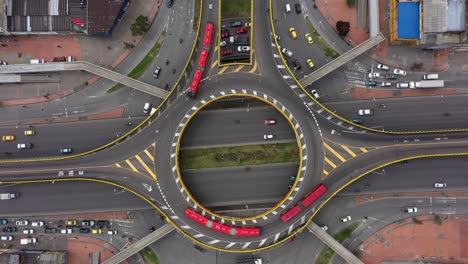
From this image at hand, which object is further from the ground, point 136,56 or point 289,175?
point 136,56

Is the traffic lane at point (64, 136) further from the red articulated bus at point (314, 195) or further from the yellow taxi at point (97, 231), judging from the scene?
the red articulated bus at point (314, 195)

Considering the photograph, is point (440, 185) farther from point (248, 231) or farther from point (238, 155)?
point (238, 155)

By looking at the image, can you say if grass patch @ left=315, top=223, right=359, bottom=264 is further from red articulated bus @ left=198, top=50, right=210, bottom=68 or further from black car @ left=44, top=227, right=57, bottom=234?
black car @ left=44, top=227, right=57, bottom=234

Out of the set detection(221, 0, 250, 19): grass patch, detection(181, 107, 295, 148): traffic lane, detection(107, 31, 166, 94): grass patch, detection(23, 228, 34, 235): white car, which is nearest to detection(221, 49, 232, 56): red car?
detection(221, 0, 250, 19): grass patch

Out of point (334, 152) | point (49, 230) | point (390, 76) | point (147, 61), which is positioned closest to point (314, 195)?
point (334, 152)

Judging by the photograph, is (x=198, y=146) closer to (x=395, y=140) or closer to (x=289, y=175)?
(x=289, y=175)

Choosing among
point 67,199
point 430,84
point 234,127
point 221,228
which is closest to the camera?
point 221,228

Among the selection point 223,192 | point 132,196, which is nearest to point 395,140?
point 223,192

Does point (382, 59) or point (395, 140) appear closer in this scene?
point (395, 140)
